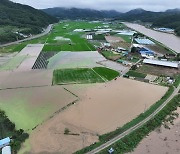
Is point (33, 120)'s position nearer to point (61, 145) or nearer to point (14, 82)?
point (61, 145)

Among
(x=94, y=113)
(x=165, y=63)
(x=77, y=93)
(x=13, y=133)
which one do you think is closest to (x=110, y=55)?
(x=165, y=63)

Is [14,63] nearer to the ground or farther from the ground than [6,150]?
farther from the ground

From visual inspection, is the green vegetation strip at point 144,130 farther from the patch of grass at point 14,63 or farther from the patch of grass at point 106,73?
the patch of grass at point 14,63

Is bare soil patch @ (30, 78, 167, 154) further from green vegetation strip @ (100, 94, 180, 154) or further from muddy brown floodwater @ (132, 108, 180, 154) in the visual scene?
muddy brown floodwater @ (132, 108, 180, 154)

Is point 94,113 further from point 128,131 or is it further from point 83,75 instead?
point 83,75

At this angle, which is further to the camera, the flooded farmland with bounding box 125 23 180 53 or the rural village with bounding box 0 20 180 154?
the flooded farmland with bounding box 125 23 180 53

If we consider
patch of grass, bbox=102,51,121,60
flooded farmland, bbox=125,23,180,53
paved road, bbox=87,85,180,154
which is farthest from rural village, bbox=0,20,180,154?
flooded farmland, bbox=125,23,180,53

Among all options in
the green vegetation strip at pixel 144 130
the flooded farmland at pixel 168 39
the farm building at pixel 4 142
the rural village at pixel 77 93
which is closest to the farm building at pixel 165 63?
the rural village at pixel 77 93
